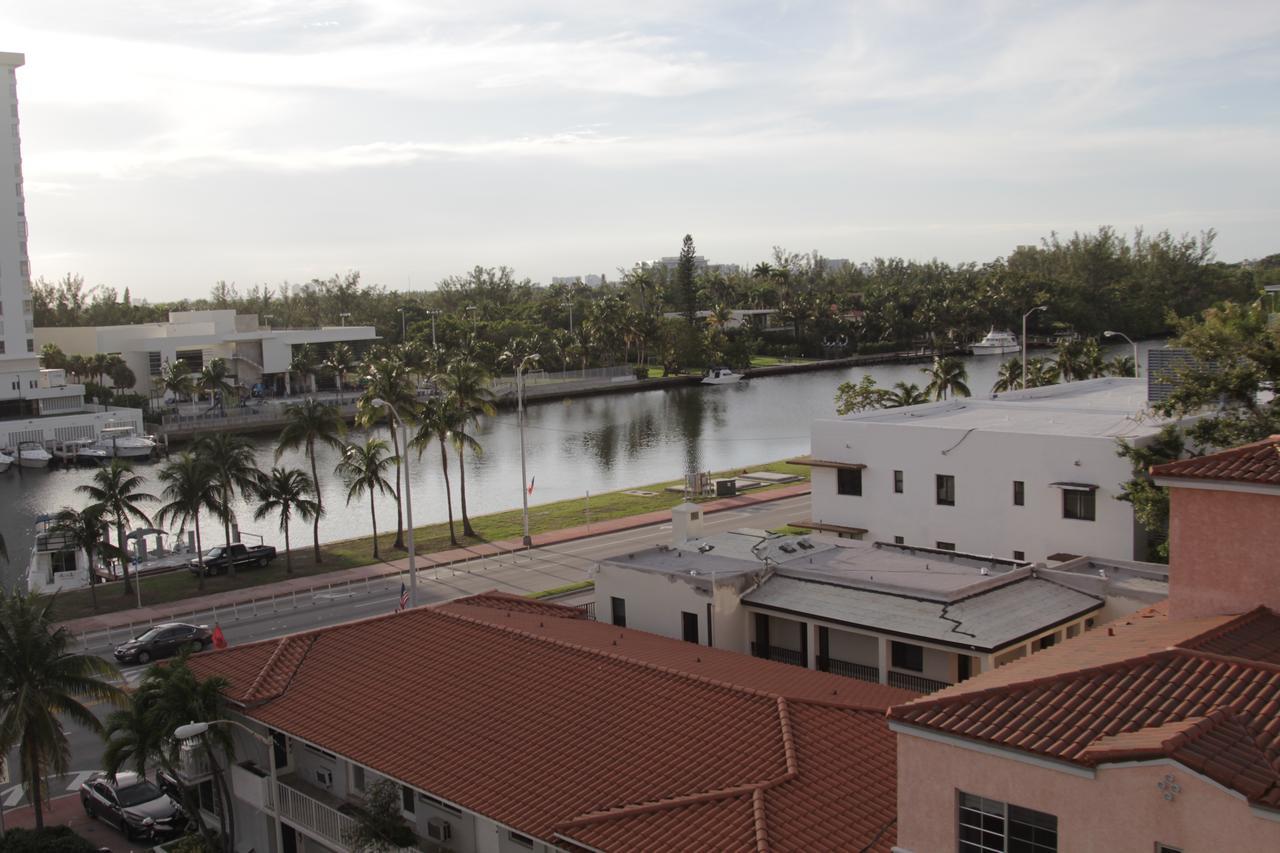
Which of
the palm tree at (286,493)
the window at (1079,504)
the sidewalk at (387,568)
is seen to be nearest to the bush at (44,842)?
the sidewalk at (387,568)

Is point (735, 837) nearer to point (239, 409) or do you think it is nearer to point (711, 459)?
point (711, 459)

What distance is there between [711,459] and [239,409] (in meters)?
46.6

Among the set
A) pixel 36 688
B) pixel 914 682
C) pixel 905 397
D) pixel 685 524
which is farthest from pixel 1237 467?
pixel 905 397

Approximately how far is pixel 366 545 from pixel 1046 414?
2868cm

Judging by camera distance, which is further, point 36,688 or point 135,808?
point 135,808

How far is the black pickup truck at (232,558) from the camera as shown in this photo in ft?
153

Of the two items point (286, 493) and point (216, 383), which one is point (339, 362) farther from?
point (286, 493)

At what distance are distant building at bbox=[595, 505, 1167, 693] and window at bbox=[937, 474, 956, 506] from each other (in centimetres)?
883

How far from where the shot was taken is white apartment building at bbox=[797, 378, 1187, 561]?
3512 cm

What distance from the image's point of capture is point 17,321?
97375 mm

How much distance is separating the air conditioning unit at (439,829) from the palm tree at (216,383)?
89348 mm

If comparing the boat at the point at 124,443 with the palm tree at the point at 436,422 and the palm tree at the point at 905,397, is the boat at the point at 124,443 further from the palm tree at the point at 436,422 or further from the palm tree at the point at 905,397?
the palm tree at the point at 905,397

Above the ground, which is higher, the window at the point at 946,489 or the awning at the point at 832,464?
the awning at the point at 832,464

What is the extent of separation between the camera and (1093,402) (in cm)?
4869
